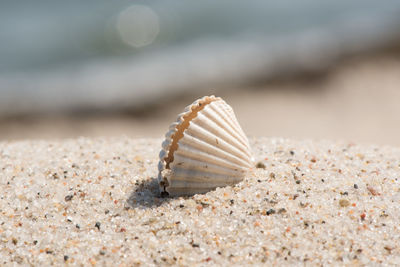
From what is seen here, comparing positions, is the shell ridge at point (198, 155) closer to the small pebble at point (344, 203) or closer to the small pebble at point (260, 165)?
the small pebble at point (260, 165)

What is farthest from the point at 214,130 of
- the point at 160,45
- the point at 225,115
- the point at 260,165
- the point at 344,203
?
the point at 160,45

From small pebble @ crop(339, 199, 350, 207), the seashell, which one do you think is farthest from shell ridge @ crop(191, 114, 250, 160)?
small pebble @ crop(339, 199, 350, 207)

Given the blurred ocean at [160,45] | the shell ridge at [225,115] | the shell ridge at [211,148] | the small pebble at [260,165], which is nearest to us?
the shell ridge at [211,148]

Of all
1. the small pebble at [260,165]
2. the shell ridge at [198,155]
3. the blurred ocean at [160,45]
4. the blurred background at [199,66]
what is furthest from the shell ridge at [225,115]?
the blurred ocean at [160,45]

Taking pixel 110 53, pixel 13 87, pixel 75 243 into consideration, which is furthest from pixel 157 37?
pixel 75 243

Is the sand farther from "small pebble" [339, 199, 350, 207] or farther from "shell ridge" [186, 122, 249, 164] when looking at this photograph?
"shell ridge" [186, 122, 249, 164]

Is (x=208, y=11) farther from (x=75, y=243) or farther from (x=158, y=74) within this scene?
(x=75, y=243)

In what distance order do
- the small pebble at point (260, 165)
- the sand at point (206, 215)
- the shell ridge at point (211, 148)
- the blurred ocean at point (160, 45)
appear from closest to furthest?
the sand at point (206, 215) < the shell ridge at point (211, 148) < the small pebble at point (260, 165) < the blurred ocean at point (160, 45)

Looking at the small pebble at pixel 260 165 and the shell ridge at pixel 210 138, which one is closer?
the shell ridge at pixel 210 138
